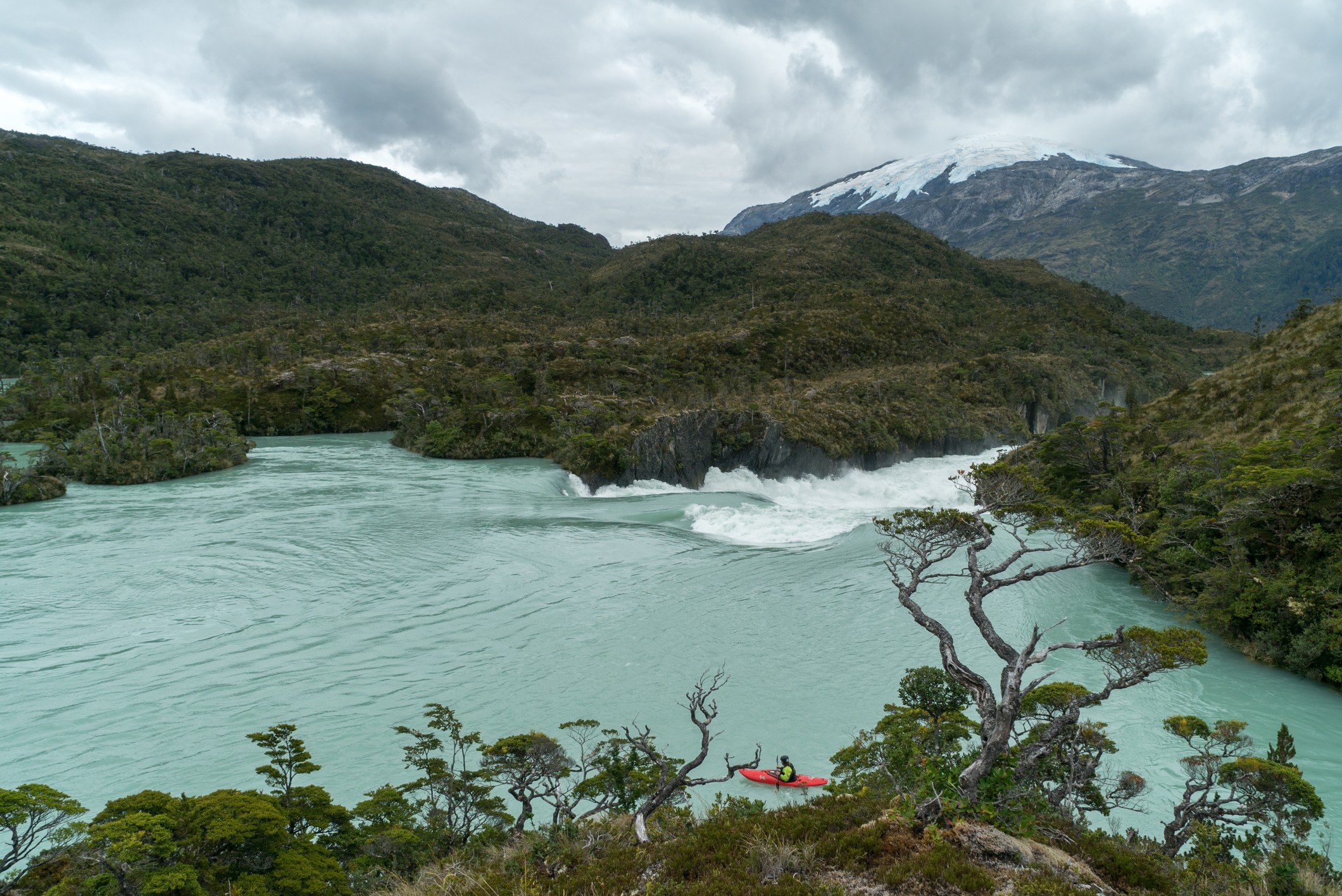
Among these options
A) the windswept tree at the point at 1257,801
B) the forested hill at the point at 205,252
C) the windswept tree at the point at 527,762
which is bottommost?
the windswept tree at the point at 527,762

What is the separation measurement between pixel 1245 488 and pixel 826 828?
18466 millimetres

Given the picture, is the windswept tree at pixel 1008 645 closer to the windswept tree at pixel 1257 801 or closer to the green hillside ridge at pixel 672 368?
the windswept tree at pixel 1257 801

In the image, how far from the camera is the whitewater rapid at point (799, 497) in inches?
1214

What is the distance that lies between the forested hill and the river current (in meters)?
70.2

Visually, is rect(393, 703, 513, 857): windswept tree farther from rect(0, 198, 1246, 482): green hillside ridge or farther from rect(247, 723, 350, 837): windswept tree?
rect(0, 198, 1246, 482): green hillside ridge

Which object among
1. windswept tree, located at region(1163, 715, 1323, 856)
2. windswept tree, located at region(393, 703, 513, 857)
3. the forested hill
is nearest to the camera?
windswept tree, located at region(1163, 715, 1323, 856)

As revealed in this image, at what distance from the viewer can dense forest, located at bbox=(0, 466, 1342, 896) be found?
6164mm

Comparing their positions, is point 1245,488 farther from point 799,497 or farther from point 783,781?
point 799,497

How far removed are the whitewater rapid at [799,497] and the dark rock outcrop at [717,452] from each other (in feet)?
1.80

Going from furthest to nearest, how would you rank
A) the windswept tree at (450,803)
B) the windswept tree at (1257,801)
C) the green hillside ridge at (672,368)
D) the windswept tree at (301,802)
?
1. the green hillside ridge at (672,368)
2. the windswept tree at (450,803)
3. the windswept tree at (301,802)
4. the windswept tree at (1257,801)

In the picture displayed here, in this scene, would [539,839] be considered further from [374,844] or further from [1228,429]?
[1228,429]

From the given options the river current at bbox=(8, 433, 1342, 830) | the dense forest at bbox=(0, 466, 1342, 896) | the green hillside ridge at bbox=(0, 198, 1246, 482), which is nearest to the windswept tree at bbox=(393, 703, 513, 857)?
the dense forest at bbox=(0, 466, 1342, 896)

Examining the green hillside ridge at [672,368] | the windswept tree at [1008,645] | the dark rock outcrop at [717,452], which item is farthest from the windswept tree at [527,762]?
the green hillside ridge at [672,368]

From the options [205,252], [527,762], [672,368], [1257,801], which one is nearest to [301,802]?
[527,762]
